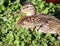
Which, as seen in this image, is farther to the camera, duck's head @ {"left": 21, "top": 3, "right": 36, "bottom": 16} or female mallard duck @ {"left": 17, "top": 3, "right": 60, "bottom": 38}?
duck's head @ {"left": 21, "top": 3, "right": 36, "bottom": 16}

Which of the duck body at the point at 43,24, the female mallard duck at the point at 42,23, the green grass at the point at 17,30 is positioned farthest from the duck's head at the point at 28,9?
the duck body at the point at 43,24

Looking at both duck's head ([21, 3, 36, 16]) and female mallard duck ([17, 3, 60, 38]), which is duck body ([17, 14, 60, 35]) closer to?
female mallard duck ([17, 3, 60, 38])

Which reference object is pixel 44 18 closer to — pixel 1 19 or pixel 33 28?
pixel 33 28

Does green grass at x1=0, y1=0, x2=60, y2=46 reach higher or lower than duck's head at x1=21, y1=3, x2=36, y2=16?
lower

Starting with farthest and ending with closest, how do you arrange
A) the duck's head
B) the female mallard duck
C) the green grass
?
the duck's head < the female mallard duck < the green grass

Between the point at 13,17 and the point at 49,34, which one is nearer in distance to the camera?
the point at 49,34

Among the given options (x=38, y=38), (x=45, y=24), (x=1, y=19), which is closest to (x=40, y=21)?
(x=45, y=24)

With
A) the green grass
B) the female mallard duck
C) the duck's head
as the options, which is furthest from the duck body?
the duck's head

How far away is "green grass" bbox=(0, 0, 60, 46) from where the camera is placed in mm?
7121

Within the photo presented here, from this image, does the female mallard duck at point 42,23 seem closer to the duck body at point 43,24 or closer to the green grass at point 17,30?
the duck body at point 43,24

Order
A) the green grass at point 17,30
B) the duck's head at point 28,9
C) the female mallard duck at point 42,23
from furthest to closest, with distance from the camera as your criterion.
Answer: the duck's head at point 28,9 → the female mallard duck at point 42,23 → the green grass at point 17,30

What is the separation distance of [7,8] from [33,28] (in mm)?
1941

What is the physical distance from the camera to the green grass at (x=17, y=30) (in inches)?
280

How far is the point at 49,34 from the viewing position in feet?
24.8
